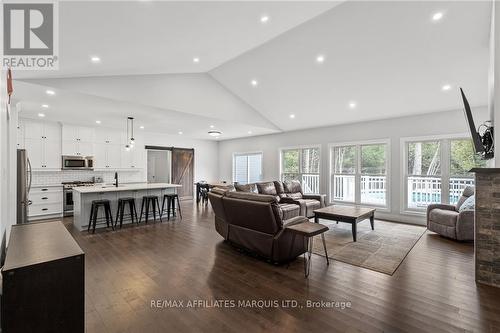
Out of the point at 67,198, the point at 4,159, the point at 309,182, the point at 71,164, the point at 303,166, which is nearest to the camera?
the point at 4,159

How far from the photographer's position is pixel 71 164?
667 cm

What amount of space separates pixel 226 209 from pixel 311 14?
331 cm

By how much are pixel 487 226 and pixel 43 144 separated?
9.24m

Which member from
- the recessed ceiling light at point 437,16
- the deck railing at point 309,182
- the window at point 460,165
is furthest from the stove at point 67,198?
the window at point 460,165

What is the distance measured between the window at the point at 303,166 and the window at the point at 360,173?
0.62 m

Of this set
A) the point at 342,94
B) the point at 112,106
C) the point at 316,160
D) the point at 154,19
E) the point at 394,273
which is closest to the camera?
the point at 154,19

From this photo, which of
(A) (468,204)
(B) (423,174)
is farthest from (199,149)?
(A) (468,204)

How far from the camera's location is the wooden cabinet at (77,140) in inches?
262

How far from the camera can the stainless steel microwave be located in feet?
21.6

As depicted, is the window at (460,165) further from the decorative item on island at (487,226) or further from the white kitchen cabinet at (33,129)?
the white kitchen cabinet at (33,129)

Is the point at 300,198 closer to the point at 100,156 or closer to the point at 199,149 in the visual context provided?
the point at 199,149

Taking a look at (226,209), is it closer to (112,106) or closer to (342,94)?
(112,106)

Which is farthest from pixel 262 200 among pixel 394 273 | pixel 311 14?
pixel 311 14

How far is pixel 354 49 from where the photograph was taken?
164 inches
